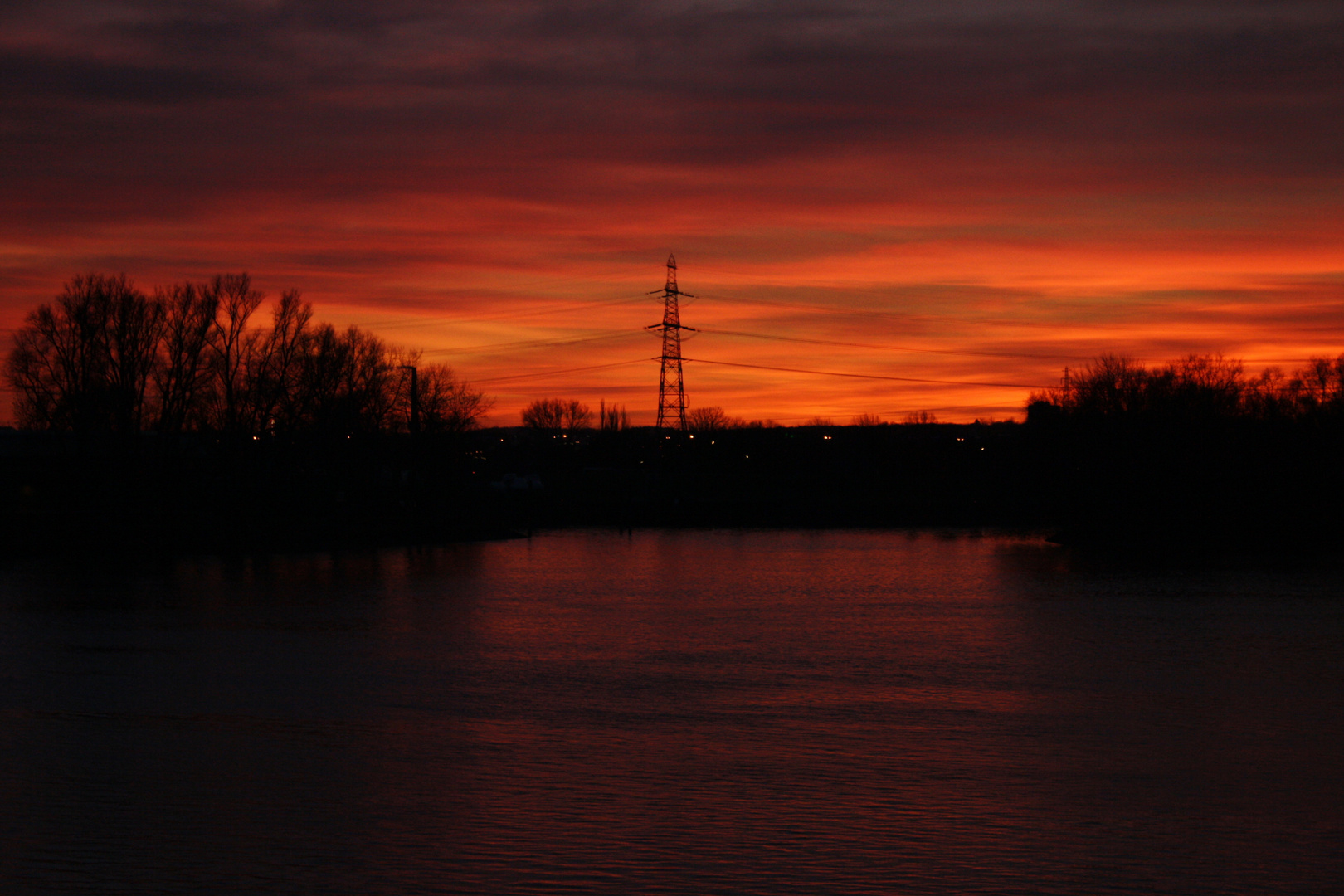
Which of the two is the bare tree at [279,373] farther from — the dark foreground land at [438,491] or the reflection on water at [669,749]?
the reflection on water at [669,749]

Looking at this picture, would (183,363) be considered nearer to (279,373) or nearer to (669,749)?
(279,373)

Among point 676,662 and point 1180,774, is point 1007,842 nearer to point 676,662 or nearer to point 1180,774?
point 1180,774

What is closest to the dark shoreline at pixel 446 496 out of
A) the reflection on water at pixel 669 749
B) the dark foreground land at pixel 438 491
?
the dark foreground land at pixel 438 491

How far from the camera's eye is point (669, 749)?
47.0 feet

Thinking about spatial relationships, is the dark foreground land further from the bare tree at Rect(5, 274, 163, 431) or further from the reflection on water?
the reflection on water

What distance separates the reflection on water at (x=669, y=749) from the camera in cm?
997

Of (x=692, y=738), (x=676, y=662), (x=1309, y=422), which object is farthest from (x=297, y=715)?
(x=1309, y=422)

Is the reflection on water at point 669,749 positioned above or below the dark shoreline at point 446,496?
below

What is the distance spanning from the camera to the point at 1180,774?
518 inches

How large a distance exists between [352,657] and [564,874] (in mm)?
13222

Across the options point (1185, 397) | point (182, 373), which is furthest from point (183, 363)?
point (1185, 397)

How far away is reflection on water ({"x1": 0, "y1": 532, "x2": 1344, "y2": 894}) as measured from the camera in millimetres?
9969

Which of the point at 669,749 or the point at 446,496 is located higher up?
the point at 446,496

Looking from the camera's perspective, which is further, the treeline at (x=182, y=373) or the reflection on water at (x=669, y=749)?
the treeline at (x=182, y=373)
